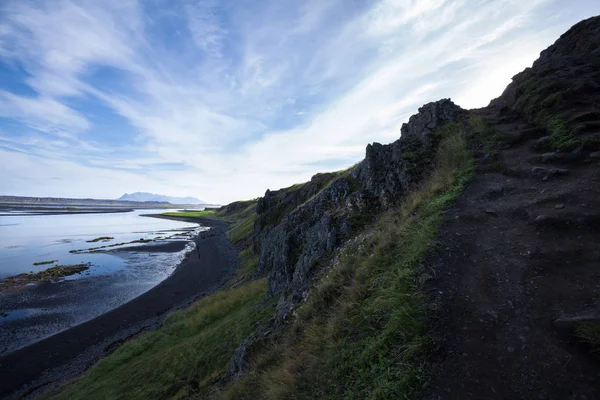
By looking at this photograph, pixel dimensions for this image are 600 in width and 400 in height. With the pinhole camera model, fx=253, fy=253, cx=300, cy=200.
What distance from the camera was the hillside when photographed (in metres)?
3.96

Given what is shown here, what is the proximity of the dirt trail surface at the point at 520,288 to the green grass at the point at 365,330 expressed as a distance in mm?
426

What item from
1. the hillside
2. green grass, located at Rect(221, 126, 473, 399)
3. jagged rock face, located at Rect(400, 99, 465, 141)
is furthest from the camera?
jagged rock face, located at Rect(400, 99, 465, 141)

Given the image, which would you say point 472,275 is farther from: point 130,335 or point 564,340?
point 130,335

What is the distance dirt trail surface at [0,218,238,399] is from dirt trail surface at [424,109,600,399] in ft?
88.9

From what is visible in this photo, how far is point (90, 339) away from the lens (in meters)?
24.9

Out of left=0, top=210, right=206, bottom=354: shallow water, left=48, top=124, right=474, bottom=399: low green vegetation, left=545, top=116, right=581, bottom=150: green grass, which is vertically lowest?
left=0, top=210, right=206, bottom=354: shallow water

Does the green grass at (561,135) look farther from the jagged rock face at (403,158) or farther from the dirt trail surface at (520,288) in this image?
the jagged rock face at (403,158)

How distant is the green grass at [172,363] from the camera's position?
12.6 meters

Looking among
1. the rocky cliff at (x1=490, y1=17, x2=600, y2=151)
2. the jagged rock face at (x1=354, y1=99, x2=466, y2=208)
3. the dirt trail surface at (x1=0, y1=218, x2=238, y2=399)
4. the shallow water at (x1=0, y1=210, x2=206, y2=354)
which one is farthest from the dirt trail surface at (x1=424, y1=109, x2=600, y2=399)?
the shallow water at (x1=0, y1=210, x2=206, y2=354)

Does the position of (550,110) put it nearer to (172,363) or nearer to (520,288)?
(520,288)

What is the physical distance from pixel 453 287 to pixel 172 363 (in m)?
16.0

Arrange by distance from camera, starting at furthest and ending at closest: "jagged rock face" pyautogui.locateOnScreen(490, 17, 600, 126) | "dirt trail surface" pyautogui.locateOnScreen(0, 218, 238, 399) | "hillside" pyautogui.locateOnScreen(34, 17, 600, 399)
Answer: "dirt trail surface" pyautogui.locateOnScreen(0, 218, 238, 399) < "jagged rock face" pyautogui.locateOnScreen(490, 17, 600, 126) < "hillside" pyautogui.locateOnScreen(34, 17, 600, 399)

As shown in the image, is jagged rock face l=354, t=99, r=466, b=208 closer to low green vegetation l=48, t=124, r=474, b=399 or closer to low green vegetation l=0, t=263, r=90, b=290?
low green vegetation l=48, t=124, r=474, b=399

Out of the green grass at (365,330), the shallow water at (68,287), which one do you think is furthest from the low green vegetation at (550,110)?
the shallow water at (68,287)
